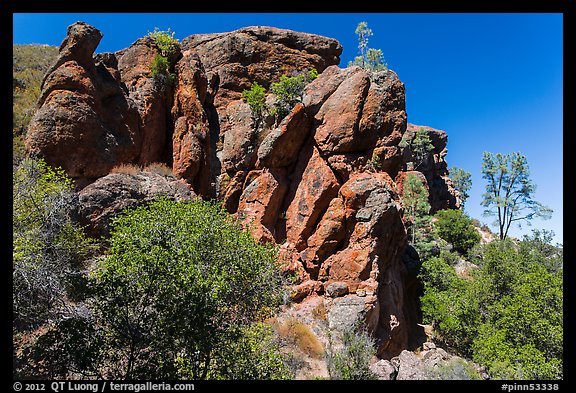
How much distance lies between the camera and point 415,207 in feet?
97.9

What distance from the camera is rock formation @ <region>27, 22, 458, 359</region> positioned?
53.4 ft

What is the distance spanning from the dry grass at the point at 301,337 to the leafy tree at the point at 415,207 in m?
17.5

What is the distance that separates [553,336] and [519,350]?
1.41 meters

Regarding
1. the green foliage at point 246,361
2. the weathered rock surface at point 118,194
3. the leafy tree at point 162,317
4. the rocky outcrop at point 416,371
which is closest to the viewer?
the leafy tree at point 162,317

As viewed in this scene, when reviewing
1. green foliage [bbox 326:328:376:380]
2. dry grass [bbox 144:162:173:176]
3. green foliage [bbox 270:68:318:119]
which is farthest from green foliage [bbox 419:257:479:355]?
dry grass [bbox 144:162:173:176]

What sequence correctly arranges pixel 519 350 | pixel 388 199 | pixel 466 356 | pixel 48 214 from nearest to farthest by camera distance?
pixel 48 214 → pixel 519 350 → pixel 388 199 → pixel 466 356

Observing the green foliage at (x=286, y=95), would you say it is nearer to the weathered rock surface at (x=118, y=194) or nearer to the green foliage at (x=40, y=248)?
the weathered rock surface at (x=118, y=194)

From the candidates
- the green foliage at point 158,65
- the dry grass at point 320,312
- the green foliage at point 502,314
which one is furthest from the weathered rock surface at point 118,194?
the green foliage at point 502,314

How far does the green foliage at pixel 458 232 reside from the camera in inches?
1340

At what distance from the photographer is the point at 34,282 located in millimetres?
9195

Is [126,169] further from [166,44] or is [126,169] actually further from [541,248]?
[541,248]

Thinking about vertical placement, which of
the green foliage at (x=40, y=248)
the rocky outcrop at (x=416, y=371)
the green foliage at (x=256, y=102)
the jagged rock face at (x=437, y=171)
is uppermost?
the jagged rock face at (x=437, y=171)
